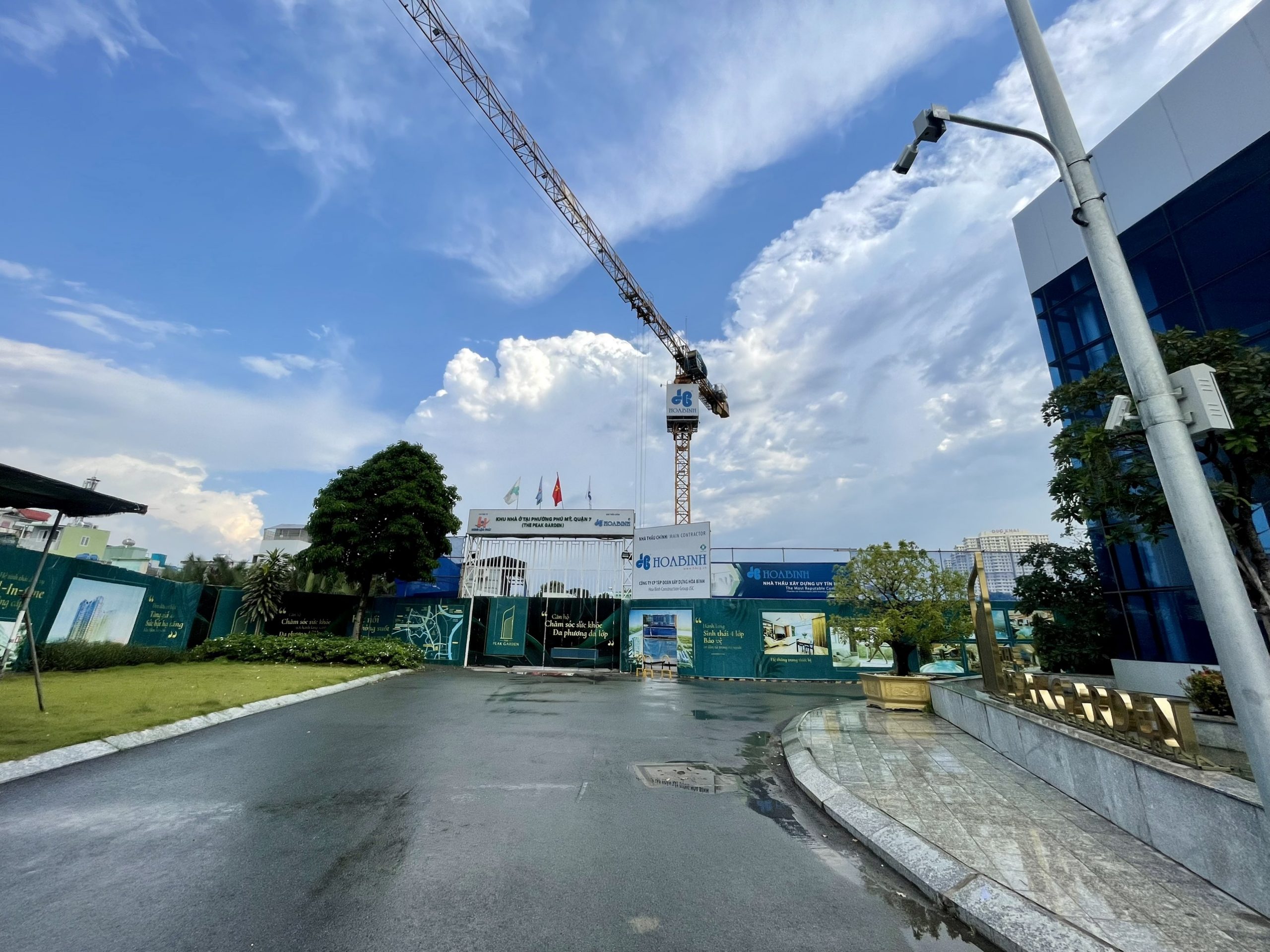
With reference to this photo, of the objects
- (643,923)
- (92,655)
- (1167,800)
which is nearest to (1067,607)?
(1167,800)

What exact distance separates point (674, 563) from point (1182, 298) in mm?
17561

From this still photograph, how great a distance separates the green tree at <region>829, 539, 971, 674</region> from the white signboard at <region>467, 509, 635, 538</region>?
12886 millimetres

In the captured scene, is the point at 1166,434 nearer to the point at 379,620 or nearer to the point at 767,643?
the point at 767,643

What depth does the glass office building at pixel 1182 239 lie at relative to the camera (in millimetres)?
12219

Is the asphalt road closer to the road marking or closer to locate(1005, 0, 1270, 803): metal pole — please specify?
Answer: the road marking

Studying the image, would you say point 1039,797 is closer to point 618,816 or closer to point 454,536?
point 618,816

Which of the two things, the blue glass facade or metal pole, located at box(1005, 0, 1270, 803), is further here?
the blue glass facade

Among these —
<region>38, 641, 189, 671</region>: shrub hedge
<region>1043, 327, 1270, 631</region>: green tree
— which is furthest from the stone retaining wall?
<region>38, 641, 189, 671</region>: shrub hedge

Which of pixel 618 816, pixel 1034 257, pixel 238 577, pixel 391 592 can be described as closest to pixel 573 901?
pixel 618 816

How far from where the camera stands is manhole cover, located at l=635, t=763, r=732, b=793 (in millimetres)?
6492

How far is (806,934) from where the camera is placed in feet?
11.0

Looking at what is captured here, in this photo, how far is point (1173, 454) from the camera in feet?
12.1

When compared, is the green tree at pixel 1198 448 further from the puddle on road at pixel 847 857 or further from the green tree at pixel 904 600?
the puddle on road at pixel 847 857

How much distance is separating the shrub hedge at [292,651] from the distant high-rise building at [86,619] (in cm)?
409
